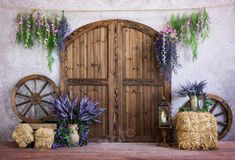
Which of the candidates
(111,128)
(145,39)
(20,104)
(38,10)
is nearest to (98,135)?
(111,128)

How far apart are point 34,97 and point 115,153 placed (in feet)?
6.02

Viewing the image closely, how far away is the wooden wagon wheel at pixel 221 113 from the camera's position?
5246mm

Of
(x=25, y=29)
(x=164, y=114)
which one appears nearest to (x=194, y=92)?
(x=164, y=114)

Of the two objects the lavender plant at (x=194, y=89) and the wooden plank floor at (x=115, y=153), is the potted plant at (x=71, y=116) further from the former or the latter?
the lavender plant at (x=194, y=89)

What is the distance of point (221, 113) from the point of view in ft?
17.4

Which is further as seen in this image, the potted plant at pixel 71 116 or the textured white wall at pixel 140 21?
the textured white wall at pixel 140 21

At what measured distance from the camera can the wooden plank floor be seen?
4.04 meters

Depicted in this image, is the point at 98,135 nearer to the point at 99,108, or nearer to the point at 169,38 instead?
the point at 99,108

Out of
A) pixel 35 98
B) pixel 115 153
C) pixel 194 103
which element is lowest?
pixel 115 153

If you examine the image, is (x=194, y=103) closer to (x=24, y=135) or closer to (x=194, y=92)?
(x=194, y=92)

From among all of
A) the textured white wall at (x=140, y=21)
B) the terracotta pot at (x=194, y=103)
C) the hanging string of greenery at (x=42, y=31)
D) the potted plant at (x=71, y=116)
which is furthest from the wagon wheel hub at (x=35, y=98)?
the terracotta pot at (x=194, y=103)

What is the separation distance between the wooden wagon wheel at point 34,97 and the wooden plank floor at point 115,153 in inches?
27.5

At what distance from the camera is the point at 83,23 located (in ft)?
17.7

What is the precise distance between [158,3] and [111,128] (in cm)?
220
